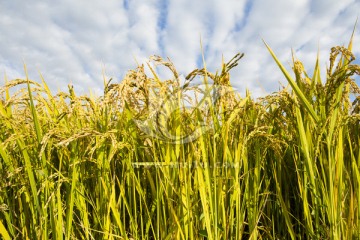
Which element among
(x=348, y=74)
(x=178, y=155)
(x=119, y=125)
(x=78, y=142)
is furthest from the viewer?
(x=119, y=125)

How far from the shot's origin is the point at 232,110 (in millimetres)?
1426

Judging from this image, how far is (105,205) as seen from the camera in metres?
1.59

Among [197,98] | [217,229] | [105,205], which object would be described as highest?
[197,98]

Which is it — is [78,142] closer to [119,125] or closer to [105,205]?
[119,125]

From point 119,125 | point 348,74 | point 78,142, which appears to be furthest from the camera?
point 119,125

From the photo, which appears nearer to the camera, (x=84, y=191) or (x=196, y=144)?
(x=196, y=144)

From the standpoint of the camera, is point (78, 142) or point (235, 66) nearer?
point (235, 66)

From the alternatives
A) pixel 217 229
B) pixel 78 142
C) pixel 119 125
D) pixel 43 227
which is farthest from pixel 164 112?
pixel 43 227

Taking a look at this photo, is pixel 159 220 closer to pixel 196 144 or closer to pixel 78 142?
pixel 196 144

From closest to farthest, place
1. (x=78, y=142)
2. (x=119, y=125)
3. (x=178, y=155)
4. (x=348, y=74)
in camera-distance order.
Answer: (x=348, y=74) → (x=178, y=155) → (x=78, y=142) → (x=119, y=125)

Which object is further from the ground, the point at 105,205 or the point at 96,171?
the point at 96,171

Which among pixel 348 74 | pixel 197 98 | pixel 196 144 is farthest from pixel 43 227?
pixel 348 74

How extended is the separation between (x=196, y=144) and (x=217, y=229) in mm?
427

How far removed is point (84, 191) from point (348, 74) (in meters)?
1.48
